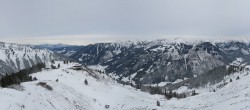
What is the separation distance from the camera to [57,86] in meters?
86.6

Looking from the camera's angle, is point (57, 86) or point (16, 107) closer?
point (16, 107)

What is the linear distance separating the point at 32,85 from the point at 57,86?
1032 centimetres

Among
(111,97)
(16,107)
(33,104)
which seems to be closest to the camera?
(16,107)

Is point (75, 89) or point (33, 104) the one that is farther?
point (75, 89)

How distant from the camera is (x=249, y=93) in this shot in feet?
216

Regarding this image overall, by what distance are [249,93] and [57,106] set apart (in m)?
36.5

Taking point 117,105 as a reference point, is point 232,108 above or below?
above

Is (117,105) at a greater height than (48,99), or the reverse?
(48,99)

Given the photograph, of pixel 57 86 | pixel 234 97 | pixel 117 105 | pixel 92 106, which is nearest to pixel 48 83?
pixel 57 86

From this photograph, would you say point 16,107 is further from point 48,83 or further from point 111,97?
point 111,97

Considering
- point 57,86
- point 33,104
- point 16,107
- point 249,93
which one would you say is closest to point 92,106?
point 57,86

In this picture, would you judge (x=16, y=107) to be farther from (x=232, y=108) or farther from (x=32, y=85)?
(x=232, y=108)

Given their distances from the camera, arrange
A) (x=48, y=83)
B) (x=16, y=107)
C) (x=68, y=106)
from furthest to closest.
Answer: (x=48, y=83), (x=68, y=106), (x=16, y=107)

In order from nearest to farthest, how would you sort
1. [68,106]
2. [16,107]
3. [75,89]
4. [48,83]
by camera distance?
[16,107]
[68,106]
[48,83]
[75,89]
